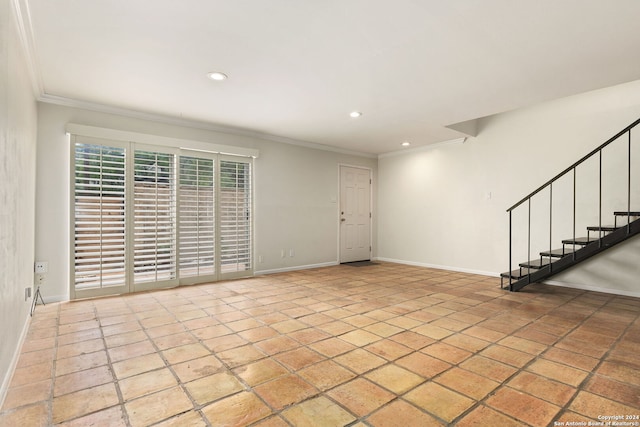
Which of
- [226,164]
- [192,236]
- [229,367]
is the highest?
[226,164]

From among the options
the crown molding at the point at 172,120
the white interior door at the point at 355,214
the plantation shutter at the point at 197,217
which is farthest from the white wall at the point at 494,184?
the plantation shutter at the point at 197,217

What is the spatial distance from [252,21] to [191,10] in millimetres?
409

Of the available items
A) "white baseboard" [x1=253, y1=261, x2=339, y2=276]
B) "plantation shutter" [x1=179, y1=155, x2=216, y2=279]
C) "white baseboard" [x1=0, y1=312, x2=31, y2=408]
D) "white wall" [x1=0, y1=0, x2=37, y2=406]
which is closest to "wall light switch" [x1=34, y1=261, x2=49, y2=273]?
"white wall" [x1=0, y1=0, x2=37, y2=406]

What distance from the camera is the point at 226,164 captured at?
508 centimetres

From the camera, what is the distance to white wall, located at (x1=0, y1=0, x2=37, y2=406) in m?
1.89

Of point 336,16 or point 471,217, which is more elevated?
point 336,16

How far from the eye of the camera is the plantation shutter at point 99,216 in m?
3.86

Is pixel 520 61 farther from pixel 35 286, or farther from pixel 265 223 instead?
pixel 35 286

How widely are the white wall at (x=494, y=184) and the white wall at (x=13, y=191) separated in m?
5.91

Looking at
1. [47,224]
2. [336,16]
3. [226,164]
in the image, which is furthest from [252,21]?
[47,224]

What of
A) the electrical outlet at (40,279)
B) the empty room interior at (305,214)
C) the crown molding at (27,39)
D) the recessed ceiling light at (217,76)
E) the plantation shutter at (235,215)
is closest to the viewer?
the empty room interior at (305,214)

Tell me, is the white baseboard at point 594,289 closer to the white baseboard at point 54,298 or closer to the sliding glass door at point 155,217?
the sliding glass door at point 155,217

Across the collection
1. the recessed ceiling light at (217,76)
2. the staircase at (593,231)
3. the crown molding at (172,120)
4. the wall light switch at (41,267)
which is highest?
the recessed ceiling light at (217,76)

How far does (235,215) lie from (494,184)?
4355mm
